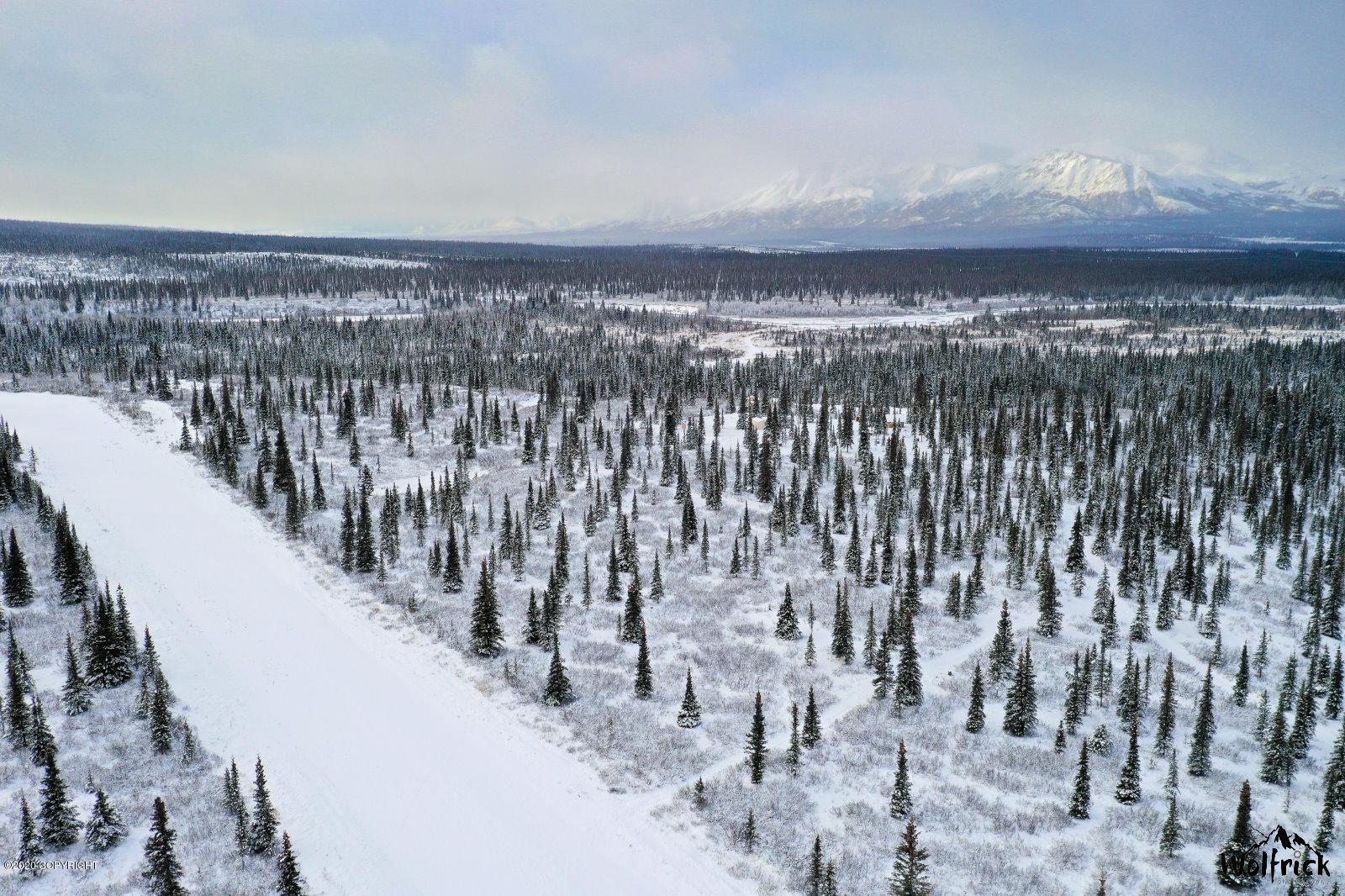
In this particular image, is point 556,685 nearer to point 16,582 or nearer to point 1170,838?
point 1170,838

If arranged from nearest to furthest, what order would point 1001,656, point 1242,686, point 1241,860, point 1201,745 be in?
point 1241,860 < point 1201,745 < point 1242,686 < point 1001,656

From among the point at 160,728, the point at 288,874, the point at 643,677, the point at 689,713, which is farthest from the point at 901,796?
the point at 160,728

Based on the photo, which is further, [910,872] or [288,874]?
[288,874]

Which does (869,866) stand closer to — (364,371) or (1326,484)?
(1326,484)

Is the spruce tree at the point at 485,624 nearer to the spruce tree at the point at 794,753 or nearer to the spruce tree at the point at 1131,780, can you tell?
the spruce tree at the point at 794,753

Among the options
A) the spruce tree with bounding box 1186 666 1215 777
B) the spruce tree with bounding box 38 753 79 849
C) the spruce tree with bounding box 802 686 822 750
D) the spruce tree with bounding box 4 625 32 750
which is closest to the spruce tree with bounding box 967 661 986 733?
the spruce tree with bounding box 802 686 822 750

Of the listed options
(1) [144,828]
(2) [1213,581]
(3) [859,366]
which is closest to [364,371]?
(3) [859,366]

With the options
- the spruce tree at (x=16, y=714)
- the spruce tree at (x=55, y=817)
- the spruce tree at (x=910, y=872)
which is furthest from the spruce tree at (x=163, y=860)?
the spruce tree at (x=910, y=872)
